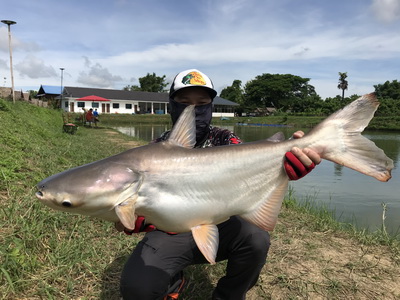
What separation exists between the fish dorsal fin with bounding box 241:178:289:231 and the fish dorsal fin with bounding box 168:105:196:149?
670 mm

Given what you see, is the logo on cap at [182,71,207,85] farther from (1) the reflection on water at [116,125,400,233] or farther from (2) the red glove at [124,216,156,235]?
(1) the reflection on water at [116,125,400,233]

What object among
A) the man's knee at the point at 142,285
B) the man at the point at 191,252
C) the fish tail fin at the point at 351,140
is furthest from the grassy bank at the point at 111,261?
the fish tail fin at the point at 351,140

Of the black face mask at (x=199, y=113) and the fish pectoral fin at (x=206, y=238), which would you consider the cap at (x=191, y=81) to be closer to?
the black face mask at (x=199, y=113)

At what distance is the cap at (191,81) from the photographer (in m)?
2.86

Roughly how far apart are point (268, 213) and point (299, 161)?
44cm

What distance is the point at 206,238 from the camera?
1.97 m

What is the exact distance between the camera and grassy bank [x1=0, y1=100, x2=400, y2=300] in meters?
2.66

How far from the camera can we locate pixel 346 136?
2.12m

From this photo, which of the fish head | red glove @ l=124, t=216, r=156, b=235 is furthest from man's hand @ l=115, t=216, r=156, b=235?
the fish head

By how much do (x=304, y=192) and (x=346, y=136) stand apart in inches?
260

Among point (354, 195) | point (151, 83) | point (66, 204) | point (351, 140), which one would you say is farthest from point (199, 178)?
point (151, 83)

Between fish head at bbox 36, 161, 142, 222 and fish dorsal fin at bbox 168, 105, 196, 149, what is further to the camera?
fish dorsal fin at bbox 168, 105, 196, 149

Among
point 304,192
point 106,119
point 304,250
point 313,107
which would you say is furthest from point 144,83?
point 304,250

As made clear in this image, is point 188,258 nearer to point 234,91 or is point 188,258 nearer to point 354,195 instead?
point 354,195
